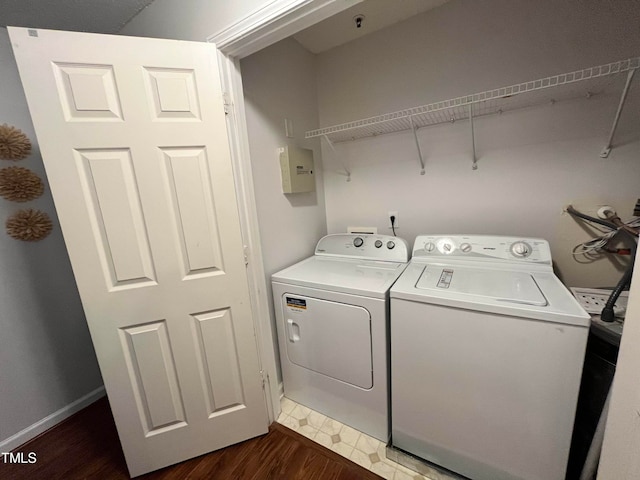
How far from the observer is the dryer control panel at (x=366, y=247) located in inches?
65.0

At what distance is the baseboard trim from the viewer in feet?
4.82

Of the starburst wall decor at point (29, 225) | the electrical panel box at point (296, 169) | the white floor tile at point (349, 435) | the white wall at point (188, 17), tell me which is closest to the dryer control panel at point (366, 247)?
the electrical panel box at point (296, 169)

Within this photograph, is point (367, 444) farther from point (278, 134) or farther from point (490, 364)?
point (278, 134)

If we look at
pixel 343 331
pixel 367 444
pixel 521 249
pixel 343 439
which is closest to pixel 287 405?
pixel 343 439

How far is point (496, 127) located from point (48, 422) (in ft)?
11.3

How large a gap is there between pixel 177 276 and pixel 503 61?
219cm

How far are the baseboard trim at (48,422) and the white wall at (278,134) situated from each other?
149cm

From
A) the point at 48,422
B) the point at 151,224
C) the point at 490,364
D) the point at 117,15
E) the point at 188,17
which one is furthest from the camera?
the point at 48,422

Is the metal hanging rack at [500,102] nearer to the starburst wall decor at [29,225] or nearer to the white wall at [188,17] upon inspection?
the white wall at [188,17]

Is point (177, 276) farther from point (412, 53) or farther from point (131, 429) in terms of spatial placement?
point (412, 53)

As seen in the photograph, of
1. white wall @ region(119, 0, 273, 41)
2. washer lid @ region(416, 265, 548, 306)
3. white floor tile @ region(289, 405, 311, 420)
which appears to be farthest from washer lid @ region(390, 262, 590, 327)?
white wall @ region(119, 0, 273, 41)

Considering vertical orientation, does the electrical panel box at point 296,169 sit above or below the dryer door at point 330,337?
above

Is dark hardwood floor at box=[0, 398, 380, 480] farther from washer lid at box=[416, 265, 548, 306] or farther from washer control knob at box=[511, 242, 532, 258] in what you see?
washer control knob at box=[511, 242, 532, 258]

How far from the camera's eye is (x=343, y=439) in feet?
4.84
